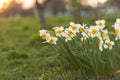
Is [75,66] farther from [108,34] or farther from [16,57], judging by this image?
[16,57]

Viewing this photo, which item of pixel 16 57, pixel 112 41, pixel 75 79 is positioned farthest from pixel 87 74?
pixel 16 57

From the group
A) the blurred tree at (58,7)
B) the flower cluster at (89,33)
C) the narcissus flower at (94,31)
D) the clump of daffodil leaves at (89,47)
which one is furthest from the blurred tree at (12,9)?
the narcissus flower at (94,31)

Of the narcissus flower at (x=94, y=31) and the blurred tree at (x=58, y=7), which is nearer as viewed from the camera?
the narcissus flower at (x=94, y=31)

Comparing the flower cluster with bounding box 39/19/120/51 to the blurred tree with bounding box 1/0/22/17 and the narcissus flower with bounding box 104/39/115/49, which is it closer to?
the narcissus flower with bounding box 104/39/115/49

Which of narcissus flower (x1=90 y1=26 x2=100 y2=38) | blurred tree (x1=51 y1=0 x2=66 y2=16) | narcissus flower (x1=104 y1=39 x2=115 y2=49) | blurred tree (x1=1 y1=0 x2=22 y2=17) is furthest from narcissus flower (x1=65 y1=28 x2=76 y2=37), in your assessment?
blurred tree (x1=1 y1=0 x2=22 y2=17)

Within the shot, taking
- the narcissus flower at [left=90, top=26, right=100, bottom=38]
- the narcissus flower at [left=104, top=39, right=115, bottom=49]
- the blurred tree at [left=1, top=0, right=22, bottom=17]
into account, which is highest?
the blurred tree at [left=1, top=0, right=22, bottom=17]

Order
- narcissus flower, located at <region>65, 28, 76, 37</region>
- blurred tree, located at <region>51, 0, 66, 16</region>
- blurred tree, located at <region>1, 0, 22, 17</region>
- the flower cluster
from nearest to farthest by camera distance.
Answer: the flower cluster → narcissus flower, located at <region>65, 28, 76, 37</region> → blurred tree, located at <region>51, 0, 66, 16</region> → blurred tree, located at <region>1, 0, 22, 17</region>

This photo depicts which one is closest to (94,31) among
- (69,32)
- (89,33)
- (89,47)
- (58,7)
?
(89,33)

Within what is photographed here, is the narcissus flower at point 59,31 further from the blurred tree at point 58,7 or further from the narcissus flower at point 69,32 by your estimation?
the blurred tree at point 58,7
